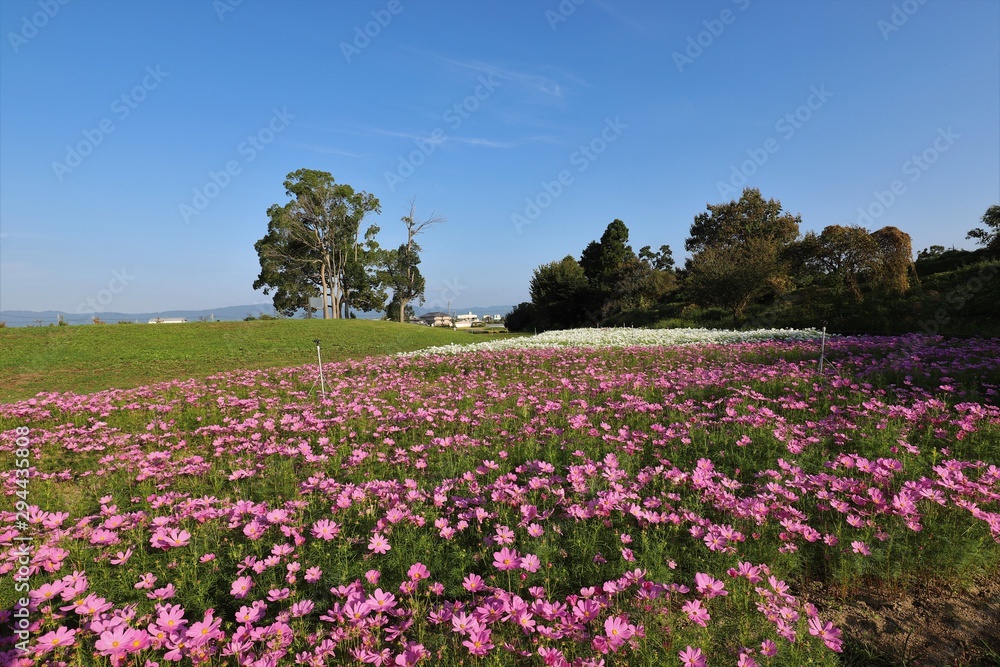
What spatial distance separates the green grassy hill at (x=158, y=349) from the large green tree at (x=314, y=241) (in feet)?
42.8

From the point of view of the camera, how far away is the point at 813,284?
25.5 meters

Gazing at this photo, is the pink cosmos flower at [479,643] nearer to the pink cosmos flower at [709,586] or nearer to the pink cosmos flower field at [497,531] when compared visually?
the pink cosmos flower field at [497,531]

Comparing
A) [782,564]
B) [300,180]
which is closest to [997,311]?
[782,564]

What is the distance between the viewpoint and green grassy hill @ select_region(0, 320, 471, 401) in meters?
13.2

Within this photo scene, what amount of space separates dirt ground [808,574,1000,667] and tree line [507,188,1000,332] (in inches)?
589

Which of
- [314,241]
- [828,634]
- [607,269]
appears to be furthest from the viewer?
[607,269]

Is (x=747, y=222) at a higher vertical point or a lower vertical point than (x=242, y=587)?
higher

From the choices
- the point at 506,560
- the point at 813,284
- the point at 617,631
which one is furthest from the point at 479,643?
the point at 813,284

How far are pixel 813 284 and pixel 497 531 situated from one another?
29.3 m

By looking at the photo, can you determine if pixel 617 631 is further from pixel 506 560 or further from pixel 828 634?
pixel 828 634

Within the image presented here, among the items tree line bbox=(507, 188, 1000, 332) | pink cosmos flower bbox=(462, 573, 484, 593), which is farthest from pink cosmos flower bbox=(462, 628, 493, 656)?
tree line bbox=(507, 188, 1000, 332)

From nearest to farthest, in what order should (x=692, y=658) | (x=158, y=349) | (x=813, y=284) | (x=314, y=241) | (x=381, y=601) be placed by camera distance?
(x=692, y=658) → (x=381, y=601) → (x=158, y=349) → (x=813, y=284) → (x=314, y=241)

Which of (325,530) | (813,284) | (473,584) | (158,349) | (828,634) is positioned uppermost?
(813,284)

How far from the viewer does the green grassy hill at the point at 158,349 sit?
13.2 meters
